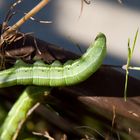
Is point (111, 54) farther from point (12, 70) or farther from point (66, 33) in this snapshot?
point (12, 70)

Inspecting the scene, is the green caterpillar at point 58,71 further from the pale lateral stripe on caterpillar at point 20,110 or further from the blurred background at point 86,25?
the blurred background at point 86,25

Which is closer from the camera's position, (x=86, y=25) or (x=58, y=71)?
(x=58, y=71)

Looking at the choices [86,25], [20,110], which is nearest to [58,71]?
[20,110]

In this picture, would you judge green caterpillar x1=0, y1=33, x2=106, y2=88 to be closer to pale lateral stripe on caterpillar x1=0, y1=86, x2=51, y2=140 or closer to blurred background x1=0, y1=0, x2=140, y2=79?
pale lateral stripe on caterpillar x1=0, y1=86, x2=51, y2=140

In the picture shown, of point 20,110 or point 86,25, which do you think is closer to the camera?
point 20,110

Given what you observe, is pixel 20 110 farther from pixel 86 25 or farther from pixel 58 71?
pixel 86 25
